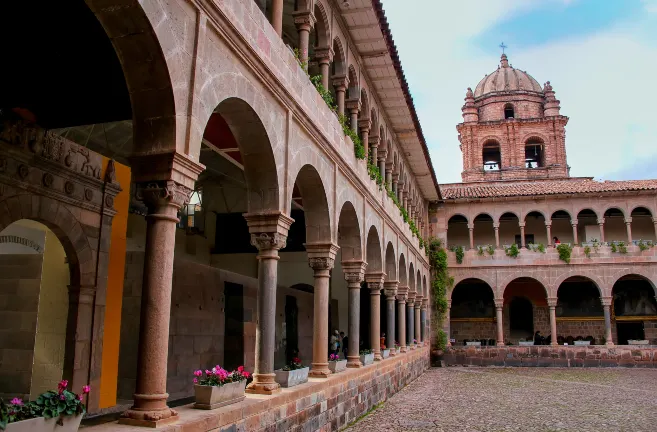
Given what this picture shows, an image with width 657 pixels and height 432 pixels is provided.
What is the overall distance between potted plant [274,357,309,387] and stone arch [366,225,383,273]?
7000 millimetres

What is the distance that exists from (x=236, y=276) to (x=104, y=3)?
9.45 metres

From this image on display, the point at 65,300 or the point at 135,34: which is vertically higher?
the point at 135,34

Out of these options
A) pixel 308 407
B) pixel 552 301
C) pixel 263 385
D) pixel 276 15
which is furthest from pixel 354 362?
pixel 552 301

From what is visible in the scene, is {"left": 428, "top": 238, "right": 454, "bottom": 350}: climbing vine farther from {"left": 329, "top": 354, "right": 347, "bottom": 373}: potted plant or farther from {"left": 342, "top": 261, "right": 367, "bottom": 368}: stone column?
{"left": 329, "top": 354, "right": 347, "bottom": 373}: potted plant

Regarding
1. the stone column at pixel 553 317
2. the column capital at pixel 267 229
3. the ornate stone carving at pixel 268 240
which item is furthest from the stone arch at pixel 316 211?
the stone column at pixel 553 317

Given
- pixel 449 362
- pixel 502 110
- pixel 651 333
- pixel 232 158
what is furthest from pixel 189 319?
pixel 502 110

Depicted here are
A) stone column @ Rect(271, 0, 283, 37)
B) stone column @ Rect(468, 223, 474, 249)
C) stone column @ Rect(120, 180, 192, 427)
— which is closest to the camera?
stone column @ Rect(120, 180, 192, 427)

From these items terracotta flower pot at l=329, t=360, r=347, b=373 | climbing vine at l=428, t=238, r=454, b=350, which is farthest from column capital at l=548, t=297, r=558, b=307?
terracotta flower pot at l=329, t=360, r=347, b=373

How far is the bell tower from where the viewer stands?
40719mm

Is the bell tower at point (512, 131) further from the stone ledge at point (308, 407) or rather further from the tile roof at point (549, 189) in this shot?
the stone ledge at point (308, 407)

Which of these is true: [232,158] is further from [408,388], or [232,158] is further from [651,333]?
[651,333]

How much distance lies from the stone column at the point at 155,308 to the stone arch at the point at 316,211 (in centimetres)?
533

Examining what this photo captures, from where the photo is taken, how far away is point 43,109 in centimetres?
884

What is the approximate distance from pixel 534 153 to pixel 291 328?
30.6m
